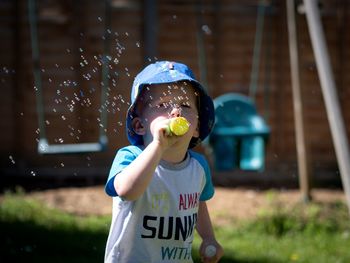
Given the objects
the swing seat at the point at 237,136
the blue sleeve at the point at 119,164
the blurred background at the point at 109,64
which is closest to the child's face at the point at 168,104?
the blue sleeve at the point at 119,164

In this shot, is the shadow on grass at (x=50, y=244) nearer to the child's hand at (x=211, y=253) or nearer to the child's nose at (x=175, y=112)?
the child's hand at (x=211, y=253)

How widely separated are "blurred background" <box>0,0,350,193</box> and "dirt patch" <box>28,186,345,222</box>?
2.93 ft

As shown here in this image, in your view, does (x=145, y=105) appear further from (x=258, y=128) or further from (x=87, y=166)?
(x=87, y=166)

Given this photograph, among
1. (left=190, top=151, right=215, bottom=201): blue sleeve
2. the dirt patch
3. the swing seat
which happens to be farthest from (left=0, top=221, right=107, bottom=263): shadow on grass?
(left=190, top=151, right=215, bottom=201): blue sleeve

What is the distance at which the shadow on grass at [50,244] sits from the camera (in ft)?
14.2

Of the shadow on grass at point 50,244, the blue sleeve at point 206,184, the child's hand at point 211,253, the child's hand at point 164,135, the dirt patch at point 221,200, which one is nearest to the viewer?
the child's hand at point 164,135

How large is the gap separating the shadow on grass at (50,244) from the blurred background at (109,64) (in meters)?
2.95

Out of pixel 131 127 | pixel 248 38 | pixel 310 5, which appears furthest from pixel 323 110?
pixel 131 127

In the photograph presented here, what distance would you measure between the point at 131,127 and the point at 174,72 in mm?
258

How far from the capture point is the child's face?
7.68 feet

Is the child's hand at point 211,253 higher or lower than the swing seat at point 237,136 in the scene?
lower

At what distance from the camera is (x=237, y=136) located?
6.16m

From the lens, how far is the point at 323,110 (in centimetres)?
873

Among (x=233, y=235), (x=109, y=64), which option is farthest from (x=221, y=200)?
(x=109, y=64)
